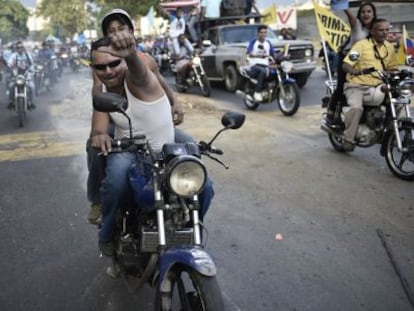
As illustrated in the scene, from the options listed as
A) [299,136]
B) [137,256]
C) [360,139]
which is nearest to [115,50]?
[137,256]

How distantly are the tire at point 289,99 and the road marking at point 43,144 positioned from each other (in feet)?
12.6

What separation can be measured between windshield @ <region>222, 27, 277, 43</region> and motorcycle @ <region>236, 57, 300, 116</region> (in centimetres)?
341

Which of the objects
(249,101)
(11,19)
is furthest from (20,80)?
(11,19)

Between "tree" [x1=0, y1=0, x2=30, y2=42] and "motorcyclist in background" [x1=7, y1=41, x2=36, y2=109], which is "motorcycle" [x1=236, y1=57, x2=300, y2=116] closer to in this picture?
"motorcyclist in background" [x1=7, y1=41, x2=36, y2=109]

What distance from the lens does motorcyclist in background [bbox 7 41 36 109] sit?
1112 cm

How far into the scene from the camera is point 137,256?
10.7ft

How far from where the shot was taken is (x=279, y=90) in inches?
422

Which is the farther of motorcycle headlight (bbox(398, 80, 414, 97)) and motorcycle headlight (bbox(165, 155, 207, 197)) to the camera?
motorcycle headlight (bbox(398, 80, 414, 97))

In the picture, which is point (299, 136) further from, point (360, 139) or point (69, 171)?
point (69, 171)

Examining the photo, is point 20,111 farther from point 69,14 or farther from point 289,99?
point 69,14

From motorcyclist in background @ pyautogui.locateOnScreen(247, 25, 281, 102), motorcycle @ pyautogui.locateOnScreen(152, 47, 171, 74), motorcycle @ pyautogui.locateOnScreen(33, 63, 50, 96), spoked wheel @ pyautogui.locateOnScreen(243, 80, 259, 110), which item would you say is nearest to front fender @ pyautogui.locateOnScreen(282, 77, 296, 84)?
motorcyclist in background @ pyautogui.locateOnScreen(247, 25, 281, 102)

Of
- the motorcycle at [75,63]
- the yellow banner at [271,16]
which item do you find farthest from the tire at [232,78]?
the motorcycle at [75,63]

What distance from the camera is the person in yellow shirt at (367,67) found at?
21.3 feet

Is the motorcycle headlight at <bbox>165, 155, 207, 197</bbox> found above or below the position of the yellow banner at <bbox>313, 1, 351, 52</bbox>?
below
